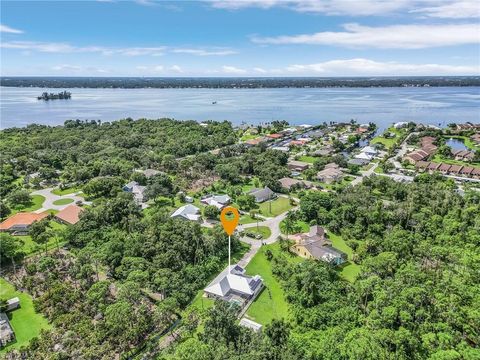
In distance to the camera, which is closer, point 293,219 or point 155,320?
point 155,320

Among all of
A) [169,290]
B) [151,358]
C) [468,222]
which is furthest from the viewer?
[468,222]

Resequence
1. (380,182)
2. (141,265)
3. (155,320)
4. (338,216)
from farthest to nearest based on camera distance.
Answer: (380,182) < (338,216) < (141,265) < (155,320)

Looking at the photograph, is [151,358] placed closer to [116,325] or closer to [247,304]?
[116,325]

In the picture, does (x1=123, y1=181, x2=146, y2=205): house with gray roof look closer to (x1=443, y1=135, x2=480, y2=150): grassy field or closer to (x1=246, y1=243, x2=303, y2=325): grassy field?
(x1=246, y1=243, x2=303, y2=325): grassy field

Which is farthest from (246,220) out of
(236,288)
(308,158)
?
(308,158)

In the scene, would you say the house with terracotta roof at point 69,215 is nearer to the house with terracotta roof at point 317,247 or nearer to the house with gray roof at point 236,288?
the house with gray roof at point 236,288

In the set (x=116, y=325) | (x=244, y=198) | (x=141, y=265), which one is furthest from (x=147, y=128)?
(x=116, y=325)
